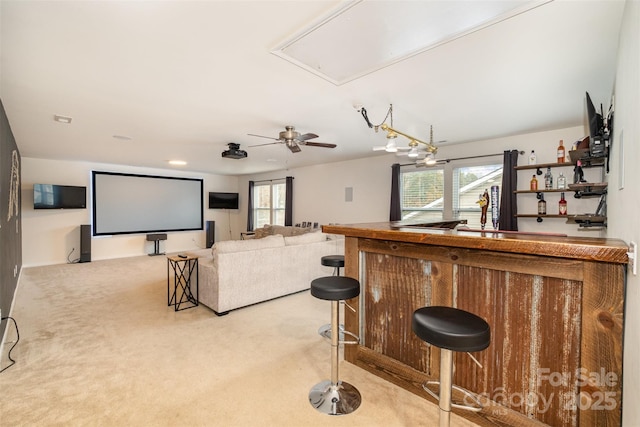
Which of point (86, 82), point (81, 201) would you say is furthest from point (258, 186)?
point (86, 82)

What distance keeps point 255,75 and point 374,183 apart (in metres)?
4.16

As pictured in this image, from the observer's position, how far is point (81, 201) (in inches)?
261

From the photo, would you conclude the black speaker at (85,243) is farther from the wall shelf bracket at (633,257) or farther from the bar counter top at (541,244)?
the wall shelf bracket at (633,257)

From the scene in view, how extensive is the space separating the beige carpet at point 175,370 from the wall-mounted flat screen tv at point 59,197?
10.5 ft

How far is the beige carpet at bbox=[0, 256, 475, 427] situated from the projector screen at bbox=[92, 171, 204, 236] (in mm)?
3627

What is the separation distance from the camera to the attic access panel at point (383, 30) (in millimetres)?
1479

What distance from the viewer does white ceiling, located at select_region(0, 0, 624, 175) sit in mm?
1616

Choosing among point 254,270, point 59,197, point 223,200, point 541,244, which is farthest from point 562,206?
point 59,197

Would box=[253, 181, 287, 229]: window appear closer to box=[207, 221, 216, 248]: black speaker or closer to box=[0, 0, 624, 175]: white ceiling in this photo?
box=[207, 221, 216, 248]: black speaker

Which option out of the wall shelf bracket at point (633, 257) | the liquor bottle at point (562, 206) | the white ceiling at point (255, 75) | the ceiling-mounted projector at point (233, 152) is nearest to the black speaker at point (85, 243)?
the white ceiling at point (255, 75)

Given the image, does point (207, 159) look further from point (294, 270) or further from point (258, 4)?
point (258, 4)

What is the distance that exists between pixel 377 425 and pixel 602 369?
47.1 inches

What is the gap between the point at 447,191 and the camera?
505cm

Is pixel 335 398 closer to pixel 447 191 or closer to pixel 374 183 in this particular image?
pixel 447 191
